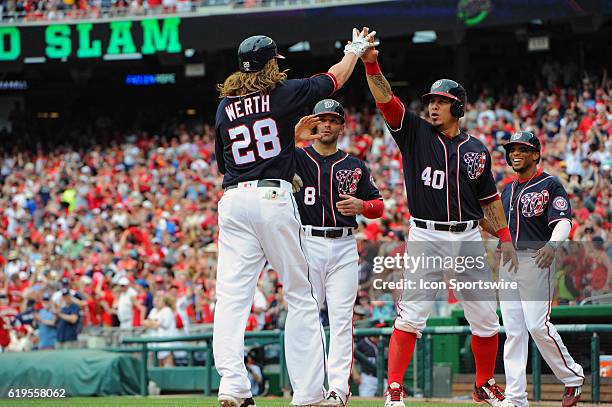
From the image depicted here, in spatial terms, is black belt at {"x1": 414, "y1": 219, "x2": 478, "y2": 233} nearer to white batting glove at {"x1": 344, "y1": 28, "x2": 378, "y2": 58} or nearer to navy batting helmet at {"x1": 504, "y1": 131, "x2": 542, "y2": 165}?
navy batting helmet at {"x1": 504, "y1": 131, "x2": 542, "y2": 165}

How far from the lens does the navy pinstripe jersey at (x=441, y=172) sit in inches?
291

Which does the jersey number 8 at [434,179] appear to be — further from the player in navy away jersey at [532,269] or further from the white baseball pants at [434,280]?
the player in navy away jersey at [532,269]

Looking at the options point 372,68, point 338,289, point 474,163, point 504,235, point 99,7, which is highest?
point 99,7

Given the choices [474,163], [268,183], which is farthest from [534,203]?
[268,183]

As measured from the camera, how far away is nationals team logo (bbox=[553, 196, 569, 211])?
794 cm

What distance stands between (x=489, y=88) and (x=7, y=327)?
38.2ft

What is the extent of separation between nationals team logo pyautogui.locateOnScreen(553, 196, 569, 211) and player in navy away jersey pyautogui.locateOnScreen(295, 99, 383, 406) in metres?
1.30

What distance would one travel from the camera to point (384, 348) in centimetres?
1109

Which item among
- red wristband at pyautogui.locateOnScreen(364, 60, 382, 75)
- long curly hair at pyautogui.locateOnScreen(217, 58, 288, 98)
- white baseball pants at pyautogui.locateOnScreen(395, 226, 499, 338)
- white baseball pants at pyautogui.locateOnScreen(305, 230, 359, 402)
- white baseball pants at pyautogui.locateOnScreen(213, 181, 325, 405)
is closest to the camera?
white baseball pants at pyautogui.locateOnScreen(213, 181, 325, 405)

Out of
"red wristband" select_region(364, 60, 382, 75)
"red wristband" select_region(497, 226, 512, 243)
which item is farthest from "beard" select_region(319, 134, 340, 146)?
"red wristband" select_region(497, 226, 512, 243)

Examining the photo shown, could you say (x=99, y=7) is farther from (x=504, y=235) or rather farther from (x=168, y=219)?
(x=504, y=235)

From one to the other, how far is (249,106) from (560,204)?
107 inches

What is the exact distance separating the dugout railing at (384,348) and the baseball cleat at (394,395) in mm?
2967

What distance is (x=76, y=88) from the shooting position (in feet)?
100
